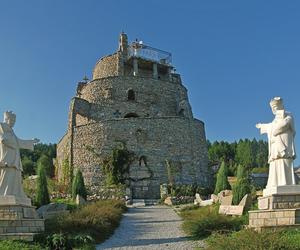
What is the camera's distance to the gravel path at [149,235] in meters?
12.2

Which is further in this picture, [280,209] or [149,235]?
[149,235]

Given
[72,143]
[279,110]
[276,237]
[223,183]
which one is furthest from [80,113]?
[276,237]

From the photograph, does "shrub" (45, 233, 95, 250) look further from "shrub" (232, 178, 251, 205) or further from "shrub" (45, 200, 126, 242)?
"shrub" (232, 178, 251, 205)

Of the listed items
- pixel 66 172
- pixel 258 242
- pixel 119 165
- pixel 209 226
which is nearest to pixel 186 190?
pixel 119 165

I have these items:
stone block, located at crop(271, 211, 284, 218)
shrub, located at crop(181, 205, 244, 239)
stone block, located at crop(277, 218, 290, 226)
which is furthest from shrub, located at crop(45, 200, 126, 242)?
stone block, located at crop(277, 218, 290, 226)

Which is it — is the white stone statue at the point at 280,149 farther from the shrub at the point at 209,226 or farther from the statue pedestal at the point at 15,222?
the statue pedestal at the point at 15,222

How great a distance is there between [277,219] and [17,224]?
6.64m

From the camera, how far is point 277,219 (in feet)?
35.2

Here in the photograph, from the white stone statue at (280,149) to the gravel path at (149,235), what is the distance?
109 inches

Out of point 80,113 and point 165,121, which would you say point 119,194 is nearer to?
point 165,121

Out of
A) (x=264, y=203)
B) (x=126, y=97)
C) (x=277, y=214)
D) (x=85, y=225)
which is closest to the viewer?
(x=277, y=214)

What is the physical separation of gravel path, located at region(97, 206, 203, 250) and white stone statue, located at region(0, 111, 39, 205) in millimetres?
2697

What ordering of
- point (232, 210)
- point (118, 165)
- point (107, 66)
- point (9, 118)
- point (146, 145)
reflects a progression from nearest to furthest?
point (9, 118)
point (232, 210)
point (118, 165)
point (146, 145)
point (107, 66)

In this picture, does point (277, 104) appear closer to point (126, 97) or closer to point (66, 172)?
point (66, 172)
